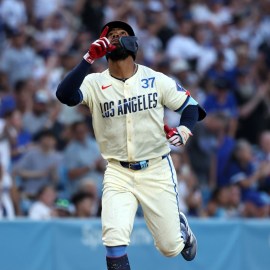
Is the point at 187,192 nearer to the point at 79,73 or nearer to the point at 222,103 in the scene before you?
the point at 222,103

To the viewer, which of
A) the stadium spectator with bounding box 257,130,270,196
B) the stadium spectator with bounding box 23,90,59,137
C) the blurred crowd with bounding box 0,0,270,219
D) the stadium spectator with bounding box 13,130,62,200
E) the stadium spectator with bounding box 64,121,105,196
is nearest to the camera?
the stadium spectator with bounding box 13,130,62,200

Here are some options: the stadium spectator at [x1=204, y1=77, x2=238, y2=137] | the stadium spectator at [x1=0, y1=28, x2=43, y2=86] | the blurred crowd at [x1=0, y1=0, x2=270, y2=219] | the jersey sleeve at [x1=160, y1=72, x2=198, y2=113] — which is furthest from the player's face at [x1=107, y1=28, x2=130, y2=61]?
the stadium spectator at [x1=204, y1=77, x2=238, y2=137]

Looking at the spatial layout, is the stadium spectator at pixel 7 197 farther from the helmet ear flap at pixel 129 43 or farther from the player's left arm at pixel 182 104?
the helmet ear flap at pixel 129 43

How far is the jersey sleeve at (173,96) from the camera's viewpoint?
880cm

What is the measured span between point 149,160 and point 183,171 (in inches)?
207

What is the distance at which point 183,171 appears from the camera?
14078 millimetres

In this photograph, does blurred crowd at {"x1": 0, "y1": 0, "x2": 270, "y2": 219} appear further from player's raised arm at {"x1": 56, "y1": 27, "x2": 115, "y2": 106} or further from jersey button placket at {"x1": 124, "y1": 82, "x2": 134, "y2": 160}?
player's raised arm at {"x1": 56, "y1": 27, "x2": 115, "y2": 106}

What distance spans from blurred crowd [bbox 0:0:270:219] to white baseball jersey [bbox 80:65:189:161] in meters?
3.88

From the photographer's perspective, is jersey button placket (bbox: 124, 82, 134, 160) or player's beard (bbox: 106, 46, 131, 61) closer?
player's beard (bbox: 106, 46, 131, 61)

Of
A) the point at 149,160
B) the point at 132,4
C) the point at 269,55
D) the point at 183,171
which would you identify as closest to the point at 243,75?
the point at 269,55

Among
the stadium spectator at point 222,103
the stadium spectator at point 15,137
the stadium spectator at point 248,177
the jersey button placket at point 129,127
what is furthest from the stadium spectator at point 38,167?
the jersey button placket at point 129,127

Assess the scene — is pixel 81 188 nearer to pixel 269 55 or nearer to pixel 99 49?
pixel 99 49

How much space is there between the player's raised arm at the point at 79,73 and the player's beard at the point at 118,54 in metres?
0.10

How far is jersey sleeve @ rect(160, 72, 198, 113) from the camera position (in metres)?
8.80
